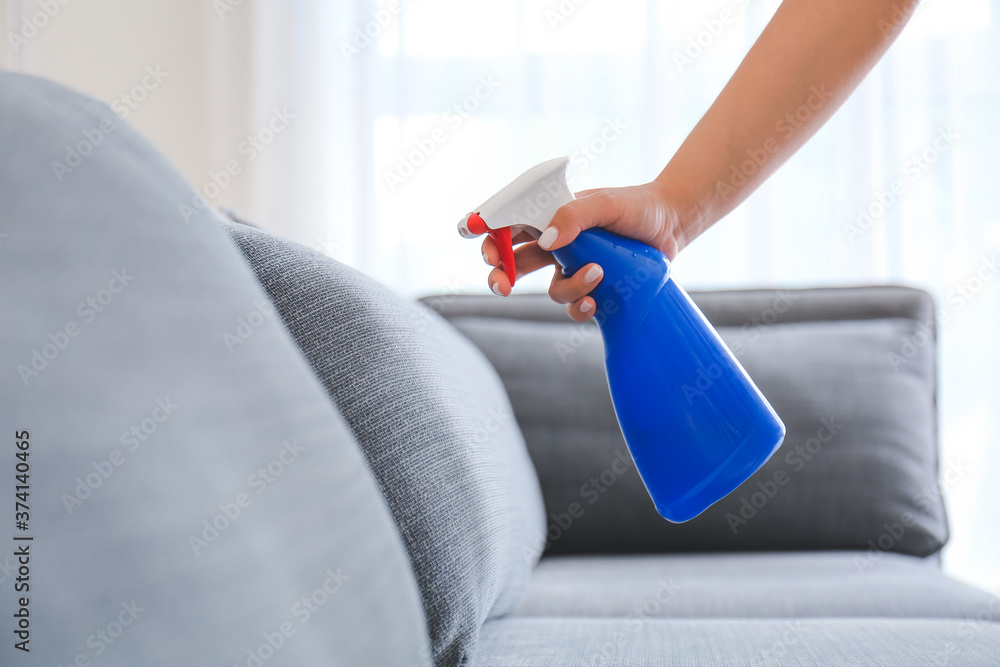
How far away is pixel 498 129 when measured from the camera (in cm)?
192

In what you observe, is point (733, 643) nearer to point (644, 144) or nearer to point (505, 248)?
point (505, 248)

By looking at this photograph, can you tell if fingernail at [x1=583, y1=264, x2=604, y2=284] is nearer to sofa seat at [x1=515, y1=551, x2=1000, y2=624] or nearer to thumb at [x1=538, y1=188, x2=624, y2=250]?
thumb at [x1=538, y1=188, x2=624, y2=250]

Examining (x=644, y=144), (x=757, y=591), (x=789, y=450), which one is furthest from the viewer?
(x=644, y=144)

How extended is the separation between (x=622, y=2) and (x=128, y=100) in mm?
1345

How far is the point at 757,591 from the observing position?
0.81 meters

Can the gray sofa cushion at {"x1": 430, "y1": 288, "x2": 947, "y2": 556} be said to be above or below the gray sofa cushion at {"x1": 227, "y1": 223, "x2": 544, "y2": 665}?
below

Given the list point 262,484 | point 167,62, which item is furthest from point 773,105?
point 167,62

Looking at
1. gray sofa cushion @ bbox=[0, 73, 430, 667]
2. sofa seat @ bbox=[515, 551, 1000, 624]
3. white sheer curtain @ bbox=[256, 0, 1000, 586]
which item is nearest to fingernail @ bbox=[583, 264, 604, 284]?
gray sofa cushion @ bbox=[0, 73, 430, 667]

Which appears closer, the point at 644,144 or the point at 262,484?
the point at 262,484

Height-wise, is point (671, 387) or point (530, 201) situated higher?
point (530, 201)

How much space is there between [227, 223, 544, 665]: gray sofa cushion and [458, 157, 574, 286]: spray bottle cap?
9 cm

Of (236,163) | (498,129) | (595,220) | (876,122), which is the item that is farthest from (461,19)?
(595,220)

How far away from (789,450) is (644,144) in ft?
3.34

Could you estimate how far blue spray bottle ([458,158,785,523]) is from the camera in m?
0.50
